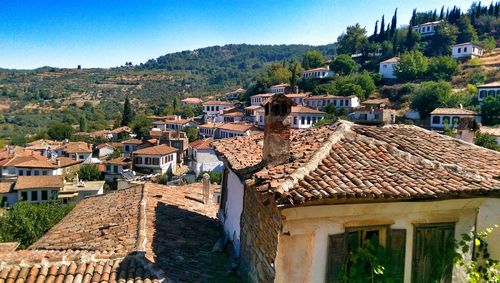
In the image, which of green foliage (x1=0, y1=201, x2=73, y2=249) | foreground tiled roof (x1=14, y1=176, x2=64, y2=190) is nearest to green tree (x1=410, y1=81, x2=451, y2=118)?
foreground tiled roof (x1=14, y1=176, x2=64, y2=190)

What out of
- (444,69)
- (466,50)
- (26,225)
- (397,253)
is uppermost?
(466,50)

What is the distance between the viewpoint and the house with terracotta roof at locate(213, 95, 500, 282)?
18.0 feet

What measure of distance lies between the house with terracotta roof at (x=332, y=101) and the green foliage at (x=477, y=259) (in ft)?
215

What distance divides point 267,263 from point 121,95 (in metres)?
162

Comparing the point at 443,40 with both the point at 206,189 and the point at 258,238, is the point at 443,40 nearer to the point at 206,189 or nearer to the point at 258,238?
the point at 206,189

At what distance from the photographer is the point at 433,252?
6242mm

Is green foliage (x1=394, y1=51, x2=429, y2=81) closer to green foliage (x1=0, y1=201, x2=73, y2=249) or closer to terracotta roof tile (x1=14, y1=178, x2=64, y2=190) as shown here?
terracotta roof tile (x1=14, y1=178, x2=64, y2=190)

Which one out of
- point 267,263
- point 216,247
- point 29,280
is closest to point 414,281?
point 267,263

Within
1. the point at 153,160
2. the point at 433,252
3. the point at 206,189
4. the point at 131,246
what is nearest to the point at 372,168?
the point at 433,252

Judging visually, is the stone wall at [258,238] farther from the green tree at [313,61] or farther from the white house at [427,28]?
the white house at [427,28]

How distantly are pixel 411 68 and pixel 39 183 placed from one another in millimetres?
74004

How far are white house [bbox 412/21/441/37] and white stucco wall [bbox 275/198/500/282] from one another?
11314 cm

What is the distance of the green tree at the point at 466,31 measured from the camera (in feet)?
321

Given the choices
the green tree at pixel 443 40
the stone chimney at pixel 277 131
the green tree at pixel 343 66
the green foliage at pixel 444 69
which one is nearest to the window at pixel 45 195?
the stone chimney at pixel 277 131
